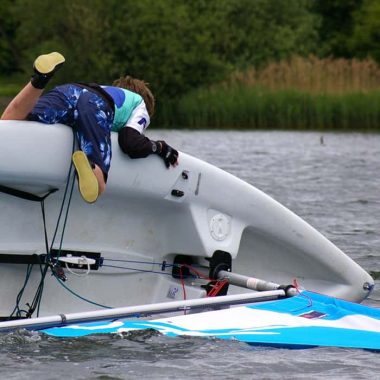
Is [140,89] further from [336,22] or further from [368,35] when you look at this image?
[336,22]

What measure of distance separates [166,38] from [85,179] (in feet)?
118

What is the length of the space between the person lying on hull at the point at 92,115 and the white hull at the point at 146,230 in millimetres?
67

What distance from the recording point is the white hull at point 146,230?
672 centimetres

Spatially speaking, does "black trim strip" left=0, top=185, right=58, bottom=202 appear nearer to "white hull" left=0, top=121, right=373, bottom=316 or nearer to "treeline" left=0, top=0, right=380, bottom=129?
"white hull" left=0, top=121, right=373, bottom=316

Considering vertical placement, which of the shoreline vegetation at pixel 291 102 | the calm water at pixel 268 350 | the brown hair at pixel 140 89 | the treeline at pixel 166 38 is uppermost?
the treeline at pixel 166 38

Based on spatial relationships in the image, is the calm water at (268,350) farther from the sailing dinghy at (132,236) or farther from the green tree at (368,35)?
the green tree at (368,35)

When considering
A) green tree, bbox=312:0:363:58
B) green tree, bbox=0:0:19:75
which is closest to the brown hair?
green tree, bbox=0:0:19:75

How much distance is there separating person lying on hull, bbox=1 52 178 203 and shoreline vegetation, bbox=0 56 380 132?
23.2 m

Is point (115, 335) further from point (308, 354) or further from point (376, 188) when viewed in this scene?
point (376, 188)

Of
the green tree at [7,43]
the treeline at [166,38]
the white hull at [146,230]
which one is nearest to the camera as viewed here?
the white hull at [146,230]

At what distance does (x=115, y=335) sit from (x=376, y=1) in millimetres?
51898

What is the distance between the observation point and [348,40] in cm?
5809

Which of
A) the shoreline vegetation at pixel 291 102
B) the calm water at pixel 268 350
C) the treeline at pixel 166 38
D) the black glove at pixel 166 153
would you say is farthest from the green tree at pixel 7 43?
the black glove at pixel 166 153

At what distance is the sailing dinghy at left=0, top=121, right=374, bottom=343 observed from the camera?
266 inches
